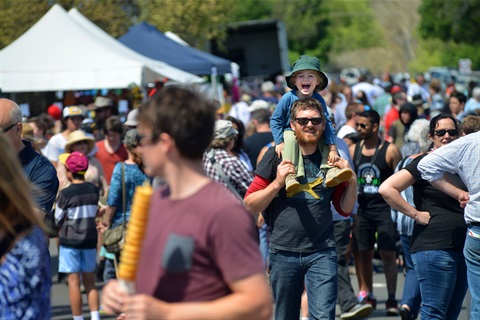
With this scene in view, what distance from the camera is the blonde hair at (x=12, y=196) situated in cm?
360

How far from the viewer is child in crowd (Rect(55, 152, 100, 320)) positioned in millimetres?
9109

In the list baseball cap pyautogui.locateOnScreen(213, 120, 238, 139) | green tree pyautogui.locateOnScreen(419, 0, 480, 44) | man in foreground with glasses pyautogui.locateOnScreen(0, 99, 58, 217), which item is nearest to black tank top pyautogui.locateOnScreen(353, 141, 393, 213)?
baseball cap pyautogui.locateOnScreen(213, 120, 238, 139)

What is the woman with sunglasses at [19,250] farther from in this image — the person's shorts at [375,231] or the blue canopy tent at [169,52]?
the blue canopy tent at [169,52]

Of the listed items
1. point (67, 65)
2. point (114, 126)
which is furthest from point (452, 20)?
point (114, 126)

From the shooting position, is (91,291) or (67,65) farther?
(67,65)

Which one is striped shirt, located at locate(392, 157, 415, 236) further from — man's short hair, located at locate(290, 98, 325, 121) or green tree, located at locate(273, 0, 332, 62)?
green tree, located at locate(273, 0, 332, 62)

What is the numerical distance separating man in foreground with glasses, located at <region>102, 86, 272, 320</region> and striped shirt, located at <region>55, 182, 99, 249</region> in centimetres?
578

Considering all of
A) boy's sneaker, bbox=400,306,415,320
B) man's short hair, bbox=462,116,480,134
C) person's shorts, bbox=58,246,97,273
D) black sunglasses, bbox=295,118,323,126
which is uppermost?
black sunglasses, bbox=295,118,323,126

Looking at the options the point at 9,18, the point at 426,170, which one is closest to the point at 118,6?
the point at 9,18

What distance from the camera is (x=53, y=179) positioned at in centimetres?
628

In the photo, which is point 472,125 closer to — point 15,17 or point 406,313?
point 406,313

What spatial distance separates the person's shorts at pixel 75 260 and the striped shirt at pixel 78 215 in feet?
0.19

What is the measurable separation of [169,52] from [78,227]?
43.1 feet

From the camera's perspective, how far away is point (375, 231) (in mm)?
9922
